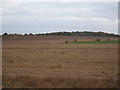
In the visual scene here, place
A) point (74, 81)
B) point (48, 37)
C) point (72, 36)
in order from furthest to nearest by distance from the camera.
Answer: point (72, 36) < point (48, 37) < point (74, 81)

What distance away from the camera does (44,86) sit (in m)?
10.3

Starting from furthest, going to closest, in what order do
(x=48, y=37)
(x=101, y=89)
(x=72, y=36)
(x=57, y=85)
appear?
(x=72, y=36) → (x=48, y=37) → (x=57, y=85) → (x=101, y=89)

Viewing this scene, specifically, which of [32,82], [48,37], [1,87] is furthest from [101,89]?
[48,37]

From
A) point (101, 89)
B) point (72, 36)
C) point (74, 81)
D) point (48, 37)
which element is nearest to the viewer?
point (101, 89)

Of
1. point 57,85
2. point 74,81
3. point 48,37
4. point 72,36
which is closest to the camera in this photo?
point 57,85

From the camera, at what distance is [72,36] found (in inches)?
3573

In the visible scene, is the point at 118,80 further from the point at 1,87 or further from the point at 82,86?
the point at 1,87

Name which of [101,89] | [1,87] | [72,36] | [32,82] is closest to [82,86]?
[101,89]

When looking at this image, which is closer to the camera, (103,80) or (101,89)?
(101,89)

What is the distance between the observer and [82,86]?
1021cm

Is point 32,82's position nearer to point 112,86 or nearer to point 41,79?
point 41,79

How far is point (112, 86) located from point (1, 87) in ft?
15.8

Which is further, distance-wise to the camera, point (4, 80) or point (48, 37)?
point (48, 37)

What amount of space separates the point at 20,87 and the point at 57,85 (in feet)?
5.32
